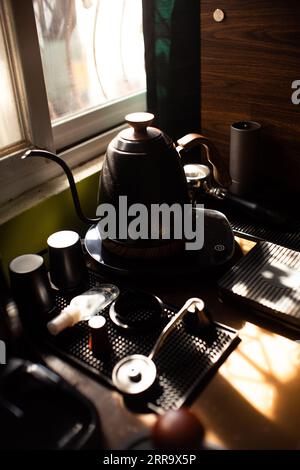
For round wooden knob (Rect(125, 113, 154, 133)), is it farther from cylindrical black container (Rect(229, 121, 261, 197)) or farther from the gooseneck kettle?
cylindrical black container (Rect(229, 121, 261, 197))

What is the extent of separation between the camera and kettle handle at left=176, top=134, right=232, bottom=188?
1.01m

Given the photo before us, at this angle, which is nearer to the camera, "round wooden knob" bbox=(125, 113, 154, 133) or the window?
"round wooden knob" bbox=(125, 113, 154, 133)

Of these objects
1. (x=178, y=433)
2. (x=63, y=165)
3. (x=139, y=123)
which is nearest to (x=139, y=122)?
(x=139, y=123)

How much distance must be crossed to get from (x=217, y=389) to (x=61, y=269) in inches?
15.2

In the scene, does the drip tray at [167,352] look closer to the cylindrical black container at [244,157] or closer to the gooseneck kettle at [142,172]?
the gooseneck kettle at [142,172]

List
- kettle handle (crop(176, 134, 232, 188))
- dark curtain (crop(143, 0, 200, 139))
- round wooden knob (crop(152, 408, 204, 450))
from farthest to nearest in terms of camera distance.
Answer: dark curtain (crop(143, 0, 200, 139)) → kettle handle (crop(176, 134, 232, 188)) → round wooden knob (crop(152, 408, 204, 450))

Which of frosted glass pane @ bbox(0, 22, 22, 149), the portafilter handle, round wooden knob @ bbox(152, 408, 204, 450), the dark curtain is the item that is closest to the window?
frosted glass pane @ bbox(0, 22, 22, 149)

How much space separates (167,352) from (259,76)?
Result: 71cm

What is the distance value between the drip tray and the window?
0.41m

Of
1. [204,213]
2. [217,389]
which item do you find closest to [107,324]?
[217,389]

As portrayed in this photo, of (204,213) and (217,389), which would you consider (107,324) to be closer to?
(217,389)

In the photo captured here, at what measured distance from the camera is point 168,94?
1.36 meters

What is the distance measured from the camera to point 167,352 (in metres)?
0.83

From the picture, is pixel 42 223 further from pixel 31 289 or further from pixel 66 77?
pixel 66 77
